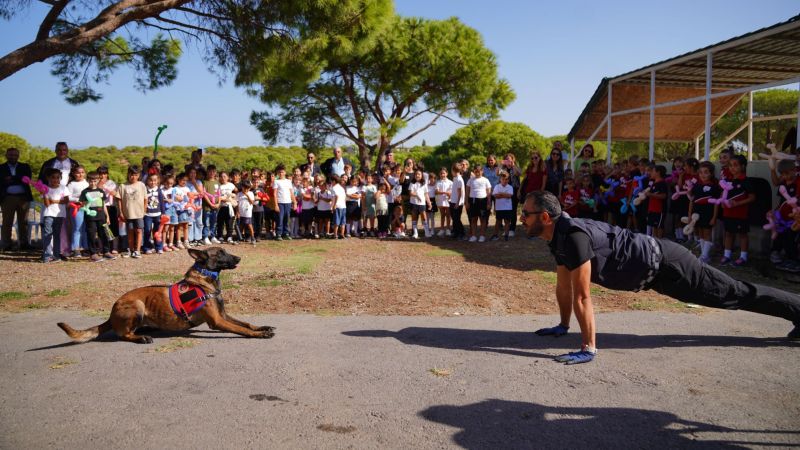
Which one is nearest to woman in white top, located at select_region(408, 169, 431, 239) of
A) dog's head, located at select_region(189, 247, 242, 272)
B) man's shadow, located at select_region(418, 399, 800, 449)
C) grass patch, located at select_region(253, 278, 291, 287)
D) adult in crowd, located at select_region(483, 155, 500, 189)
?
adult in crowd, located at select_region(483, 155, 500, 189)

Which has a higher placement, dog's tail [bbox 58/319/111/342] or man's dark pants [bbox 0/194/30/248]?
man's dark pants [bbox 0/194/30/248]

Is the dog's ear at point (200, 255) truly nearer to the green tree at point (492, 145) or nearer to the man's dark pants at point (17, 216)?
the man's dark pants at point (17, 216)

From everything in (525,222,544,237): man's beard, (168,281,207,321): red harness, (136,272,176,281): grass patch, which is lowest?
(136,272,176,281): grass patch

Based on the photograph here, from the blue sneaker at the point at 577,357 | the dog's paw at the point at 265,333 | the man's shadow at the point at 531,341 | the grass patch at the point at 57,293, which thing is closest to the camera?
the blue sneaker at the point at 577,357

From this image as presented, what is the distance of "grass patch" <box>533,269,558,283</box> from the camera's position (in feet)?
28.4

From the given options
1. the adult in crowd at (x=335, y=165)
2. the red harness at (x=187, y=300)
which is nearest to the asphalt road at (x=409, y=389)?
the red harness at (x=187, y=300)

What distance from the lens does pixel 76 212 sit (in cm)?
1089

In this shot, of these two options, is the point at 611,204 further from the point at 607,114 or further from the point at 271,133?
the point at 271,133

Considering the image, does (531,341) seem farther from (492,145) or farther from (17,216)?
(492,145)

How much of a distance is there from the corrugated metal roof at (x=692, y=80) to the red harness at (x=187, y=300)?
1062 cm

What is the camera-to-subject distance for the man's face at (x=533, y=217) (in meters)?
4.93

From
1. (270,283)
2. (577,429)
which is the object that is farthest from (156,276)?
(577,429)

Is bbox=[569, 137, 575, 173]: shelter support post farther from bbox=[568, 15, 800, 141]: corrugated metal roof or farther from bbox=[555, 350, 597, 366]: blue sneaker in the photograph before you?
bbox=[555, 350, 597, 366]: blue sneaker

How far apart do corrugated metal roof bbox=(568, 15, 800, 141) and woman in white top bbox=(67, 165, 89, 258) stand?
1265 centimetres
